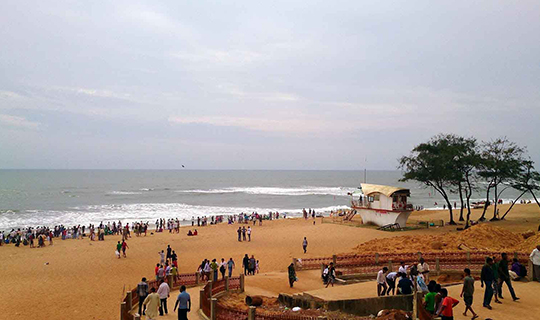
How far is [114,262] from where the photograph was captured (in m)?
27.3

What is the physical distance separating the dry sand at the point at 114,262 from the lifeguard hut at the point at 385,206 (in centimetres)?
281

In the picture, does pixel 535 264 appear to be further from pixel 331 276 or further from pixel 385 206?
pixel 385 206

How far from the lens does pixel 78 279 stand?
73.0 feet

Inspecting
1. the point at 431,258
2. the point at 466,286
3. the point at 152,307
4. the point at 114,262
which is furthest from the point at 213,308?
the point at 114,262

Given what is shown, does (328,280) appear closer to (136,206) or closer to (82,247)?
(82,247)

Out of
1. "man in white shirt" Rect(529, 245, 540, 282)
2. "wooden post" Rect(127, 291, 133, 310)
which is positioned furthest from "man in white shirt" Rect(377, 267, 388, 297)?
"wooden post" Rect(127, 291, 133, 310)

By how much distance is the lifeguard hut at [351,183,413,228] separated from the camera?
3822cm

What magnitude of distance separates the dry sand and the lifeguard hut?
2811mm

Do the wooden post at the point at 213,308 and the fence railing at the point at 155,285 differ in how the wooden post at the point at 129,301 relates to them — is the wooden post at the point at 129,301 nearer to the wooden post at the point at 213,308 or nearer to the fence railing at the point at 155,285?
the fence railing at the point at 155,285

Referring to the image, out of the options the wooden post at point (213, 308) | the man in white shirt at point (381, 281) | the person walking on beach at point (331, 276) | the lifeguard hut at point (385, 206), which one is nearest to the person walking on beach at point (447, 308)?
the man in white shirt at point (381, 281)

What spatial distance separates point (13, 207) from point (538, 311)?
84309 mm

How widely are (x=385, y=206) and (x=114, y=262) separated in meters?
26.3

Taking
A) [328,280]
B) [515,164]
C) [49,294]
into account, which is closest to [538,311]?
[328,280]

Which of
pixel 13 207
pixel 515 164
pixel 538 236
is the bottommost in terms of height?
pixel 13 207
